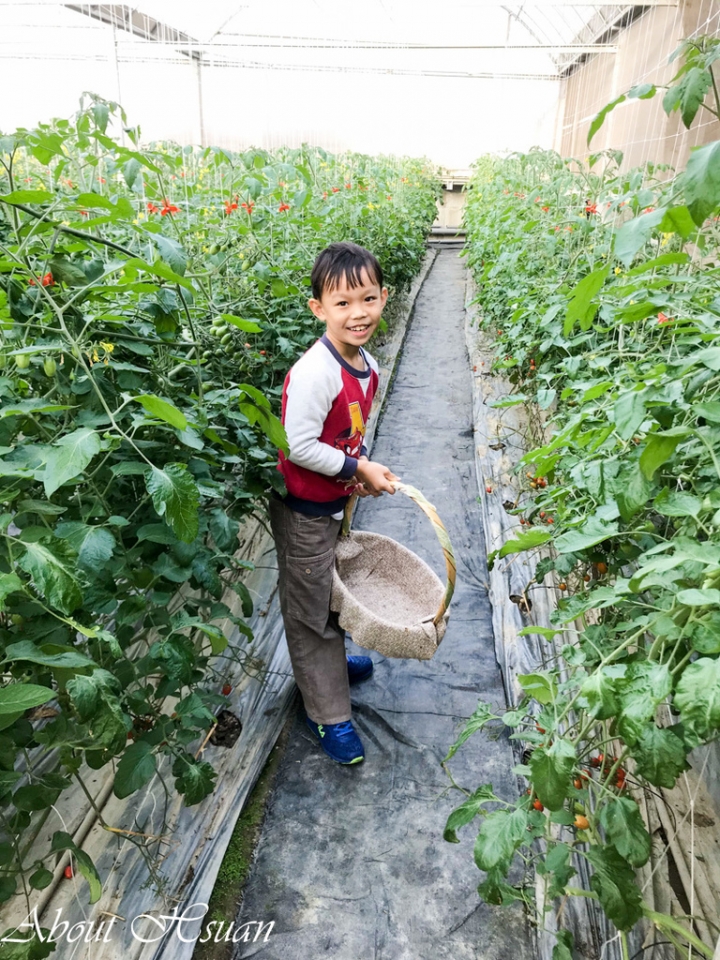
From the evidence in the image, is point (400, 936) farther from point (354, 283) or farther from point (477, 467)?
point (477, 467)

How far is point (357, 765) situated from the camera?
1.71 metres

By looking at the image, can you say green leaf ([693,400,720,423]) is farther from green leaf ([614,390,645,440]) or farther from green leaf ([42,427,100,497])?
green leaf ([42,427,100,497])

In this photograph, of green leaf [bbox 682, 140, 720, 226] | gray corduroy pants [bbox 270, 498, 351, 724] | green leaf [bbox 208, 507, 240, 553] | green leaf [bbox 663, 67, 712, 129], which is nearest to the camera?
green leaf [bbox 682, 140, 720, 226]

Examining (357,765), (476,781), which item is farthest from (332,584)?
(476,781)

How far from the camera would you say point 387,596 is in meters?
1.77

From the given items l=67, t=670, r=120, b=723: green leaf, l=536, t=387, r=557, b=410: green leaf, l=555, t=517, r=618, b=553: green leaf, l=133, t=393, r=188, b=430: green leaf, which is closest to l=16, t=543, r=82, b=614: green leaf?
l=67, t=670, r=120, b=723: green leaf

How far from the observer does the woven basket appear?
58.0 inches

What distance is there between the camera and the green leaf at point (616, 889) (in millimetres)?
840

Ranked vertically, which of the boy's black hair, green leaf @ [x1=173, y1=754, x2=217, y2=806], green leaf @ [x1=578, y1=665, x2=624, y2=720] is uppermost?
the boy's black hair

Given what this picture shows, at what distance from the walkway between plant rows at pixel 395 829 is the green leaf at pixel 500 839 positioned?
1.85 ft

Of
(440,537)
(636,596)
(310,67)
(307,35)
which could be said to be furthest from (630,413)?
(310,67)

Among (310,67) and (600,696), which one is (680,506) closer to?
(600,696)

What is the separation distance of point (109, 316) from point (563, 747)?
87 centimetres

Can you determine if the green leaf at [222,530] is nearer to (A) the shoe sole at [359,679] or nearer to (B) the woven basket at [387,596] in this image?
(B) the woven basket at [387,596]
